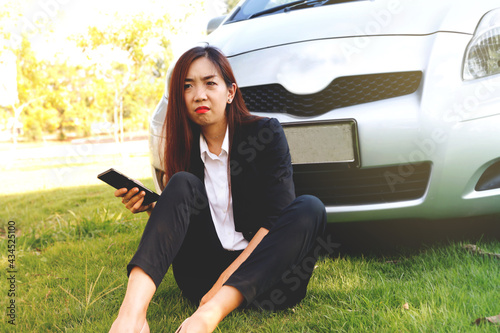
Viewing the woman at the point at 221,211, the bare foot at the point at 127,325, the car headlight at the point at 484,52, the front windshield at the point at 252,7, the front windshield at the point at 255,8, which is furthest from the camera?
the front windshield at the point at 252,7

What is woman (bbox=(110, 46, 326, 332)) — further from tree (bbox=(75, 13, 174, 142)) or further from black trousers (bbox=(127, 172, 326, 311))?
tree (bbox=(75, 13, 174, 142))

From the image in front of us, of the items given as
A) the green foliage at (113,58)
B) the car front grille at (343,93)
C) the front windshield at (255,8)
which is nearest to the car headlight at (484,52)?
the car front grille at (343,93)

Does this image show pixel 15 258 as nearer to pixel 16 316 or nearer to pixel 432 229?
pixel 16 316

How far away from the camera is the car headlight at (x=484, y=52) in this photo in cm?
196

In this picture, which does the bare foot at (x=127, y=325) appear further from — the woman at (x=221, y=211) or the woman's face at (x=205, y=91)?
the woman's face at (x=205, y=91)

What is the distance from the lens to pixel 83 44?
1402cm

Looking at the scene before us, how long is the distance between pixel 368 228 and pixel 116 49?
42.5ft

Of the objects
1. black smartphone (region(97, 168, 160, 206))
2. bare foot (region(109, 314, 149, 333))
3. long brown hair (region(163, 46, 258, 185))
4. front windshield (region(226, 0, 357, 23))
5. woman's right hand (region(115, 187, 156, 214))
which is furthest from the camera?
front windshield (region(226, 0, 357, 23))

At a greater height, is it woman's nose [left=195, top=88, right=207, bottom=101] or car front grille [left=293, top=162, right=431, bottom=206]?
woman's nose [left=195, top=88, right=207, bottom=101]

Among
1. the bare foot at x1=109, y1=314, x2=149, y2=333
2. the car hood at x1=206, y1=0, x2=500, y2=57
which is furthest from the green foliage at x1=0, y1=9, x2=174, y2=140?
the bare foot at x1=109, y1=314, x2=149, y2=333

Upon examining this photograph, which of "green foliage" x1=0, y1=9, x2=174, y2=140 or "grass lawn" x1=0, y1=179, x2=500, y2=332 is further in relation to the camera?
"green foliage" x1=0, y1=9, x2=174, y2=140

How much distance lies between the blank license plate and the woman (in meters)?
0.24

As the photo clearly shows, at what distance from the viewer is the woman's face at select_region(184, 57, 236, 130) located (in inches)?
72.0

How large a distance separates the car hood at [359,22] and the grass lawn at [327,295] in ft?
3.48
